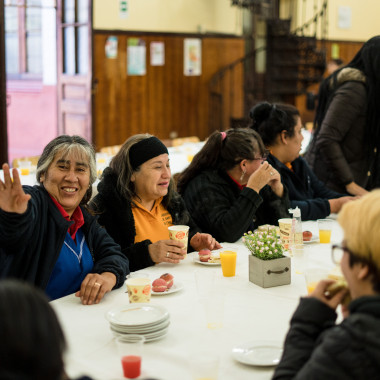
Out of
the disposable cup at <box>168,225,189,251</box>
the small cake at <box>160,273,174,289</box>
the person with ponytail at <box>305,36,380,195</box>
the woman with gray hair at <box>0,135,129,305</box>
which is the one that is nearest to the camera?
the woman with gray hair at <box>0,135,129,305</box>

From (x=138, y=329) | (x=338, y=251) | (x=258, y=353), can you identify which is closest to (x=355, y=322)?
(x=338, y=251)

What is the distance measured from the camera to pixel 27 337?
2.89 feet

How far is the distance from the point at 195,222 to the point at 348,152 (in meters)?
1.56

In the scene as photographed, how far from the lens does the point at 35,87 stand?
1018cm

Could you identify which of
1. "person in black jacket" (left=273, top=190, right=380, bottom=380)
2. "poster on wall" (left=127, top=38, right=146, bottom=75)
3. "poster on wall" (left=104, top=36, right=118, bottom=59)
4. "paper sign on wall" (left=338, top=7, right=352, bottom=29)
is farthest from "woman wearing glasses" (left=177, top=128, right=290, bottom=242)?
"paper sign on wall" (left=338, top=7, right=352, bottom=29)

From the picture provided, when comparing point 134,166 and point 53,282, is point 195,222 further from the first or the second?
point 53,282

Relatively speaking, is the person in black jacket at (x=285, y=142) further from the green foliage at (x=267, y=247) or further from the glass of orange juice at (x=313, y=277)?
the glass of orange juice at (x=313, y=277)

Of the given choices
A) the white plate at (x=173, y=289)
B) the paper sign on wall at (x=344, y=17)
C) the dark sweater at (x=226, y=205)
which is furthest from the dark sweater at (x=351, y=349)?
the paper sign on wall at (x=344, y=17)

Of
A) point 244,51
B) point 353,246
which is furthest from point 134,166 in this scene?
point 244,51

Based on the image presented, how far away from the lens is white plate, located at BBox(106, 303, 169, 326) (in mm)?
1788

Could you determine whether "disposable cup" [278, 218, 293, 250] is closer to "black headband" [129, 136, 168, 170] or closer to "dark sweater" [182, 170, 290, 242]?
"dark sweater" [182, 170, 290, 242]

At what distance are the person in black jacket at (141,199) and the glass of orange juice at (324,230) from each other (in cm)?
54

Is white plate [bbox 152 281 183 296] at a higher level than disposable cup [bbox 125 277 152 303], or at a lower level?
lower

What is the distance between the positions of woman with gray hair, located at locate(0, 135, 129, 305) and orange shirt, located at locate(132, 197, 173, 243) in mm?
424
